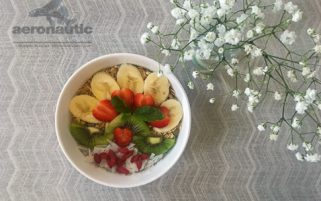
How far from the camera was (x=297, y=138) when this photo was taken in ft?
2.98

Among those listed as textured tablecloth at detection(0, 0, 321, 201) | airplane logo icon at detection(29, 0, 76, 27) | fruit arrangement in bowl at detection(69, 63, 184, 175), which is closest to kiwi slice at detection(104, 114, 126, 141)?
fruit arrangement in bowl at detection(69, 63, 184, 175)

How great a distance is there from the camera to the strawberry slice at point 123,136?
87cm

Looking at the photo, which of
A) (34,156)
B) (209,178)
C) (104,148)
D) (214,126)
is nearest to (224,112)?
(214,126)

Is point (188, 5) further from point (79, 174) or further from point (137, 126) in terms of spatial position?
point (79, 174)

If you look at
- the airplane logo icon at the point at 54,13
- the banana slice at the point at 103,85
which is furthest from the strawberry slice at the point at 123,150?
the airplane logo icon at the point at 54,13

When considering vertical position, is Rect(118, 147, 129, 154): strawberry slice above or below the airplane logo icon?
below

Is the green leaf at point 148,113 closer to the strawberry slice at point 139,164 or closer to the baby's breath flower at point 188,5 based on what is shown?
the strawberry slice at point 139,164

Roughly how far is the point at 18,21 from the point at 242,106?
19.6 inches

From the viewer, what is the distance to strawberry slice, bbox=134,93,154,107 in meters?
0.86

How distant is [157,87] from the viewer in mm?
876

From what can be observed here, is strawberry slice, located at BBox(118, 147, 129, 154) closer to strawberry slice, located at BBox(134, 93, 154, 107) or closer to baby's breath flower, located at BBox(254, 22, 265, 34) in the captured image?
strawberry slice, located at BBox(134, 93, 154, 107)

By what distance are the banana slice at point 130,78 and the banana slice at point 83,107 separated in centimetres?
7

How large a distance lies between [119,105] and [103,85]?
2.4 inches

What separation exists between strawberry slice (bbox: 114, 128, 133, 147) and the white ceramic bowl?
0.06m
